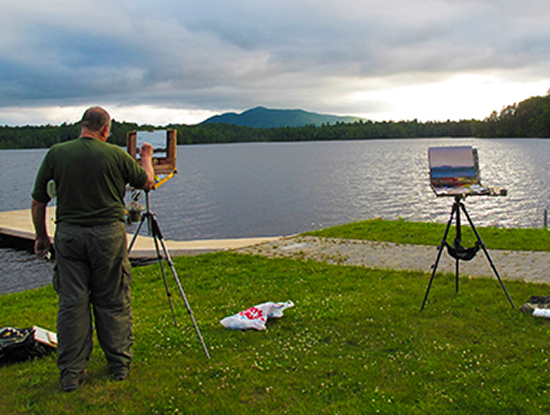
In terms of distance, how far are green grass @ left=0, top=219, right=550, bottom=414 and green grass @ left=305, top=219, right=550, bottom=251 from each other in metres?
5.02

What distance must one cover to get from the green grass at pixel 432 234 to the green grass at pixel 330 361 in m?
5.02

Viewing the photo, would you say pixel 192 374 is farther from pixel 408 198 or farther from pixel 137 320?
pixel 408 198

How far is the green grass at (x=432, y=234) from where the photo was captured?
45.2 feet

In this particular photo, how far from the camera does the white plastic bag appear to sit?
702 centimetres

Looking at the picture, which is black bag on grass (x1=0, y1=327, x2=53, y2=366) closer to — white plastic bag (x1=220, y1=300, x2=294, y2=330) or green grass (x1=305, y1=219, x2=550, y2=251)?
white plastic bag (x1=220, y1=300, x2=294, y2=330)

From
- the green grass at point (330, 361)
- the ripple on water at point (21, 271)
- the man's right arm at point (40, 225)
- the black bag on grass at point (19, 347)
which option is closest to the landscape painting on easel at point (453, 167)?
the green grass at point (330, 361)

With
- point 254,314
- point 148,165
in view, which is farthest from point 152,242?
point 148,165

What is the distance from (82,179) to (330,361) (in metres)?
3.67

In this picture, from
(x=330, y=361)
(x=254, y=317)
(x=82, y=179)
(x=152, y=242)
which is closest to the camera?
(x=82, y=179)

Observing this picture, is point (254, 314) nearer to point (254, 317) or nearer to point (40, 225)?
point (254, 317)

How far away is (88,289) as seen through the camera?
17.2 feet

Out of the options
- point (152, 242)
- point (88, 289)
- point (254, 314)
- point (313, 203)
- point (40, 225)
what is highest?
point (40, 225)

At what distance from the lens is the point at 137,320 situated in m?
8.00

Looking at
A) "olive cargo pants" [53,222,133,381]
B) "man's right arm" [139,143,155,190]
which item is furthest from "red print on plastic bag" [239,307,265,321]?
"man's right arm" [139,143,155,190]
